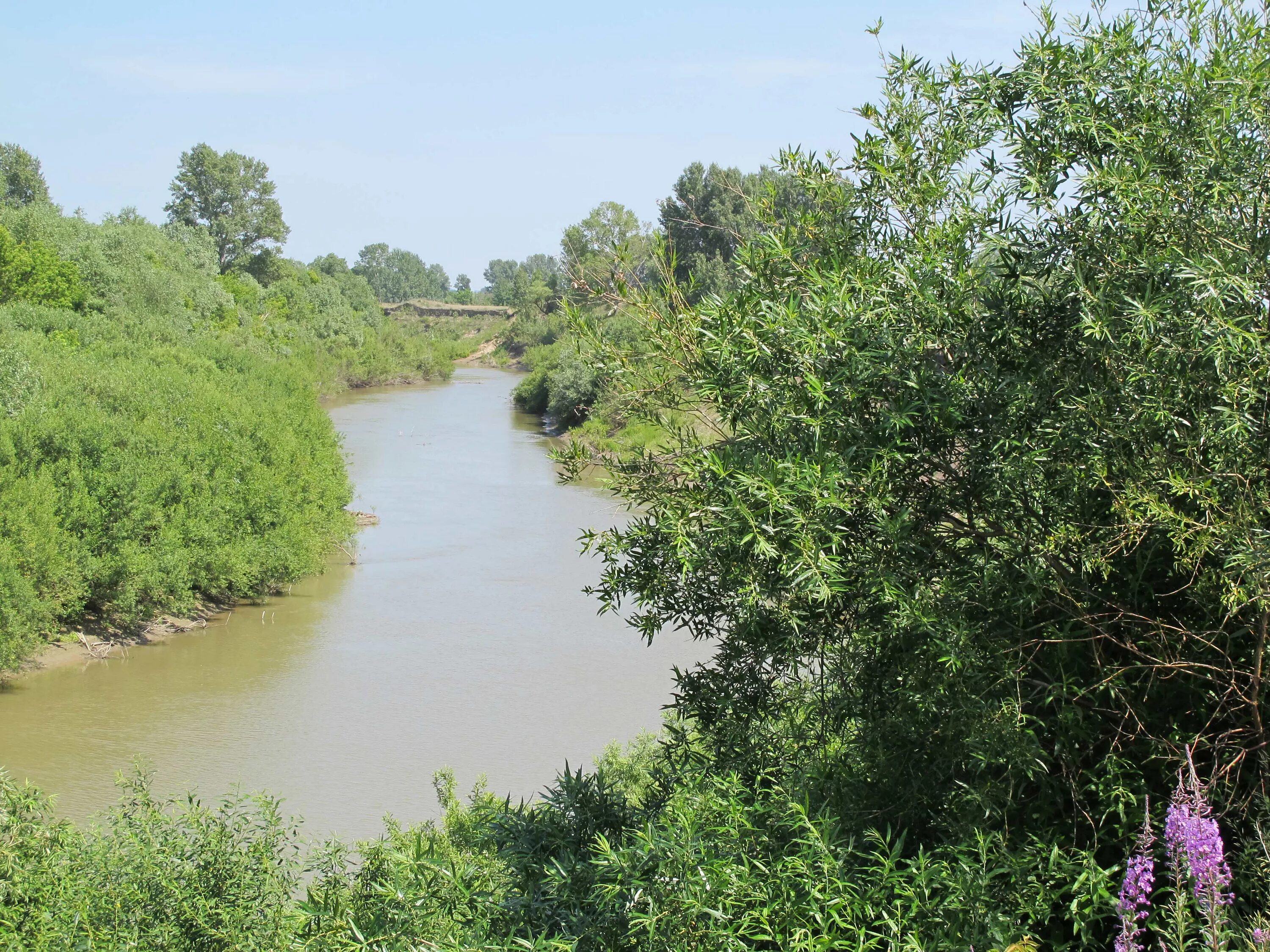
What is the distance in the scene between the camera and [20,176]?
70.1 meters

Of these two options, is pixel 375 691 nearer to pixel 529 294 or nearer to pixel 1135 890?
pixel 1135 890

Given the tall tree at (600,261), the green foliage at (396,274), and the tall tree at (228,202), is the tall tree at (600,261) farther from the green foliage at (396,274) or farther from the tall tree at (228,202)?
the green foliage at (396,274)

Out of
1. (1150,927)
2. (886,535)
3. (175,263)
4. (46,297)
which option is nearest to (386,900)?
(886,535)

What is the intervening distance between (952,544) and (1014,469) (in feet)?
1.81

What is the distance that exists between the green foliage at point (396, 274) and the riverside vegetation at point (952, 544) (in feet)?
526

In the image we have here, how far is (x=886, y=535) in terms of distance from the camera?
424 centimetres

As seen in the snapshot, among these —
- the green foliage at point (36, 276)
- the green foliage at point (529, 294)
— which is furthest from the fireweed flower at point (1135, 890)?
the green foliage at point (529, 294)

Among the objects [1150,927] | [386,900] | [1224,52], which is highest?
[1224,52]

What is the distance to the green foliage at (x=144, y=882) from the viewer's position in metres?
5.71

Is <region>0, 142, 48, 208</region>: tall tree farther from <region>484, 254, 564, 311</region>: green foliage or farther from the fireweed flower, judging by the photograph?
the fireweed flower

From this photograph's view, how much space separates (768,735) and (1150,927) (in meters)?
2.20

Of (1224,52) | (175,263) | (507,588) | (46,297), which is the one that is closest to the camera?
(1224,52)

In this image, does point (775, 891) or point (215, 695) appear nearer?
point (775, 891)

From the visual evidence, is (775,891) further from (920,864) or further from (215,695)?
(215,695)
